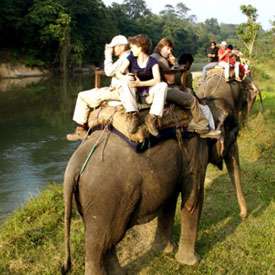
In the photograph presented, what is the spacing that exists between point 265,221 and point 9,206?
156 inches

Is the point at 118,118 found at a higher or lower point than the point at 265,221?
higher

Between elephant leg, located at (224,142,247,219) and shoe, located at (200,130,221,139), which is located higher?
shoe, located at (200,130,221,139)

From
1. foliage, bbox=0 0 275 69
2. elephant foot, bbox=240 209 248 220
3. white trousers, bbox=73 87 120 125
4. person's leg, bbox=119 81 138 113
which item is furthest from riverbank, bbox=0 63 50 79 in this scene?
person's leg, bbox=119 81 138 113

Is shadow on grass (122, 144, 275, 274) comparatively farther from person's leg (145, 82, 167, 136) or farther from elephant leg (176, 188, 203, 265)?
person's leg (145, 82, 167, 136)

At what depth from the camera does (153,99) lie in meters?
4.05

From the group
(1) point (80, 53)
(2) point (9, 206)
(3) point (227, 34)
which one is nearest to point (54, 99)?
(2) point (9, 206)

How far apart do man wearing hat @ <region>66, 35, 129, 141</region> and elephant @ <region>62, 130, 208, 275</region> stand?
0.87ft

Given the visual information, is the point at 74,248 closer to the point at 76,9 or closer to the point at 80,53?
the point at 80,53

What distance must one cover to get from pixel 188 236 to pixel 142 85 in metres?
1.63

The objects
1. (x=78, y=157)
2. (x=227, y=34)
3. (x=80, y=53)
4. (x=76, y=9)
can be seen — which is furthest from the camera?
(x=227, y=34)

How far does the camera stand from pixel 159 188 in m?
4.07

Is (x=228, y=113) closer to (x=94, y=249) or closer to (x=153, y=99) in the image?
(x=153, y=99)

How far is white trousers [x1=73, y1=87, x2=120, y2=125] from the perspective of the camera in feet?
13.7

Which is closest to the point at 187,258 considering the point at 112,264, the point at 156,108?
the point at 112,264
